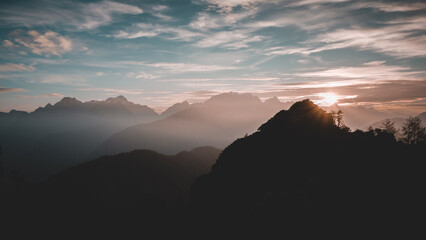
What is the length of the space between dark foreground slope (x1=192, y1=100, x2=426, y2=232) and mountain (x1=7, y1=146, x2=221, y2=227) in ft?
197

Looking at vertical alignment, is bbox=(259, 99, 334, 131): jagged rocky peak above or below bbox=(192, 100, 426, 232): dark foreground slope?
above

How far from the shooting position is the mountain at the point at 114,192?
105550 millimetres

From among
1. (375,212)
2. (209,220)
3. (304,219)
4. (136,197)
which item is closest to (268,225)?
(304,219)

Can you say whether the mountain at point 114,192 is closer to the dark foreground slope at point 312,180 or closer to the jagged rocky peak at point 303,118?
the dark foreground slope at point 312,180

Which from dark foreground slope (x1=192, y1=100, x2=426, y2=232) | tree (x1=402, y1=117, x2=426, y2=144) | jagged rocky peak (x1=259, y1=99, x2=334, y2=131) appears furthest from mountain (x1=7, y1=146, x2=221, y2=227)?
tree (x1=402, y1=117, x2=426, y2=144)

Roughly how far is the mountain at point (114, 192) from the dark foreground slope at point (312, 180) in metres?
60.1

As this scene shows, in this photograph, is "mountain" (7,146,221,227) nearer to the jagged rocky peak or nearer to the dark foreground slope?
the dark foreground slope

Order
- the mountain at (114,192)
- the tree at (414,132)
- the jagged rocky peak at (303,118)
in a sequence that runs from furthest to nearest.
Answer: the mountain at (114,192) < the tree at (414,132) < the jagged rocky peak at (303,118)

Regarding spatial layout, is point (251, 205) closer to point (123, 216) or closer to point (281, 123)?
point (281, 123)

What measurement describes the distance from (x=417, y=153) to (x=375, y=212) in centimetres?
2502

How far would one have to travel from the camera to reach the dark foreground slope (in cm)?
3191

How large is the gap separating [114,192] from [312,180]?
126236 millimetres

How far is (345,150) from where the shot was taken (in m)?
47.8

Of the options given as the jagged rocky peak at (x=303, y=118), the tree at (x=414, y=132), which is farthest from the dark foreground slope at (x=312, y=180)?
the tree at (x=414, y=132)
